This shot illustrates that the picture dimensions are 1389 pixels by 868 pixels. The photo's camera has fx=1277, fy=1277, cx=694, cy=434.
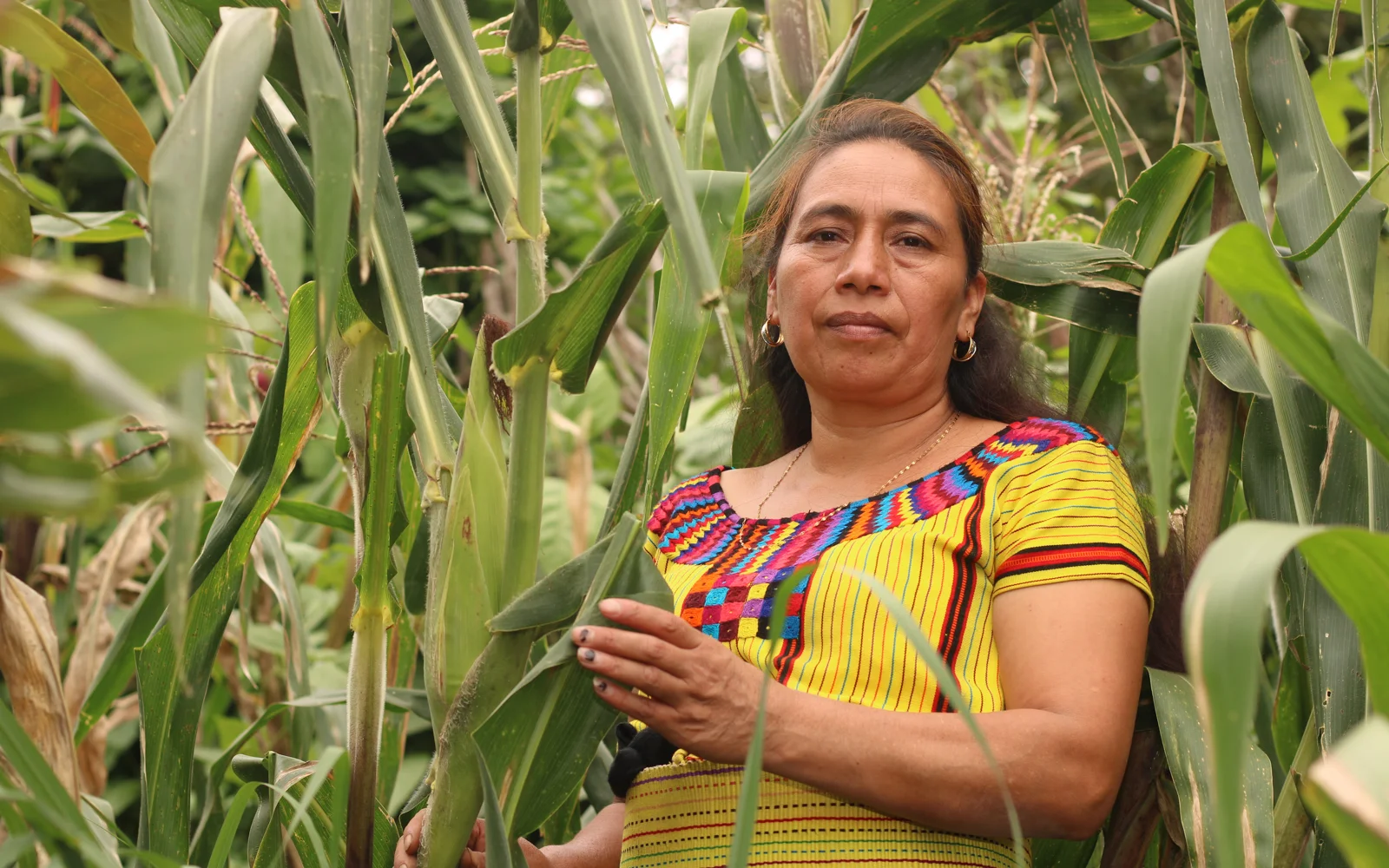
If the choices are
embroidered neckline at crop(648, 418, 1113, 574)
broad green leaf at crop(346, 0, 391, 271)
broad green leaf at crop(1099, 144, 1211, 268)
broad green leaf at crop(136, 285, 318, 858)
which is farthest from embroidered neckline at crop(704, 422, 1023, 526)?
broad green leaf at crop(346, 0, 391, 271)

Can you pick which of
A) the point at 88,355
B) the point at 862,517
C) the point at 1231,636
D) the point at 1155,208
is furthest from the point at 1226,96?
the point at 88,355

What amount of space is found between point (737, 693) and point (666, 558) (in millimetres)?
368

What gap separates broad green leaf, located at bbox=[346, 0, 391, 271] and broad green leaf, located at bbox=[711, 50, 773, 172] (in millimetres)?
727

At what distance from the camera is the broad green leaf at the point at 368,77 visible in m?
0.68

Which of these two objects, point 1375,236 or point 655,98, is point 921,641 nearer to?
point 655,98

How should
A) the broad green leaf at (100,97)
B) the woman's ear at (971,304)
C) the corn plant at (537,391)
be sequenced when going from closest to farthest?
the corn plant at (537,391), the broad green leaf at (100,97), the woman's ear at (971,304)

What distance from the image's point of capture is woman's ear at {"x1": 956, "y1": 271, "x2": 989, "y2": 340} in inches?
49.4

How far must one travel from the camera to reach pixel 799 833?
97 cm

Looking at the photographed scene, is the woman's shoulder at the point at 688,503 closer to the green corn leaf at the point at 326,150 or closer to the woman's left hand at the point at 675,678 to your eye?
the woman's left hand at the point at 675,678

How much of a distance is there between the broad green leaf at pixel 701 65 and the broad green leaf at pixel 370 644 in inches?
10.6

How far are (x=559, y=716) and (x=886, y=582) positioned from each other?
0.32m

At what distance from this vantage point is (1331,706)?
0.91 m

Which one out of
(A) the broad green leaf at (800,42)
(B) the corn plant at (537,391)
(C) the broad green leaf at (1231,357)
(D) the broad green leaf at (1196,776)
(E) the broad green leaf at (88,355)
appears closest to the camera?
(E) the broad green leaf at (88,355)

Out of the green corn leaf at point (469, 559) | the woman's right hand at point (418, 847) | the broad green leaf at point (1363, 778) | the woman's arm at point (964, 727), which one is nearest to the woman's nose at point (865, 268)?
the woman's arm at point (964, 727)
